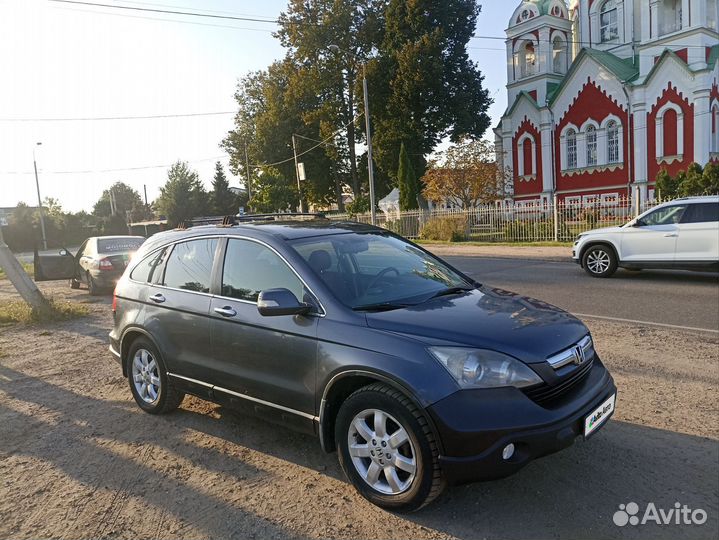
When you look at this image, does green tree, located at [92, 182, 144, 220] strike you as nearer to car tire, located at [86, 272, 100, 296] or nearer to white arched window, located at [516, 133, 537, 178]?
white arched window, located at [516, 133, 537, 178]

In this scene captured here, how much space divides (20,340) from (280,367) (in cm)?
671

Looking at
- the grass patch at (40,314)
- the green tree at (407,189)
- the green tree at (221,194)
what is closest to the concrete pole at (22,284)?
the grass patch at (40,314)

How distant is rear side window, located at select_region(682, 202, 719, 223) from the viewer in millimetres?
10930

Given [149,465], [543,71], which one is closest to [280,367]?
[149,465]

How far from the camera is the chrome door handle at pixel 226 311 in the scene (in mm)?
4012

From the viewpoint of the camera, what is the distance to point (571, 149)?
3756 cm

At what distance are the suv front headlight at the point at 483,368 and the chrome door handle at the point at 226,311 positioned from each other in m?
1.64

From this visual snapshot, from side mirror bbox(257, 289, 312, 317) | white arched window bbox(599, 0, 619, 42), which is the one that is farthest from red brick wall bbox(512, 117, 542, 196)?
side mirror bbox(257, 289, 312, 317)

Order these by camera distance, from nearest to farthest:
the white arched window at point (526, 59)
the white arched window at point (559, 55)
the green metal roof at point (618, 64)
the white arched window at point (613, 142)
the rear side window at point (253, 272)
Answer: the rear side window at point (253, 272) < the green metal roof at point (618, 64) < the white arched window at point (613, 142) < the white arched window at point (559, 55) < the white arched window at point (526, 59)

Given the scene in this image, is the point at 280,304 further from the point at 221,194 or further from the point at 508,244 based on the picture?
the point at 221,194

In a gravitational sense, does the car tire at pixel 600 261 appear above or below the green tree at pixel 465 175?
below

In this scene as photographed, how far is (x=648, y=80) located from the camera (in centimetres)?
3225

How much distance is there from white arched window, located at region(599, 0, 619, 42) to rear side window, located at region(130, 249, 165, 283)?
1592 inches

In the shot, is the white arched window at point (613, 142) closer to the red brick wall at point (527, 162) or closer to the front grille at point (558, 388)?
the red brick wall at point (527, 162)
